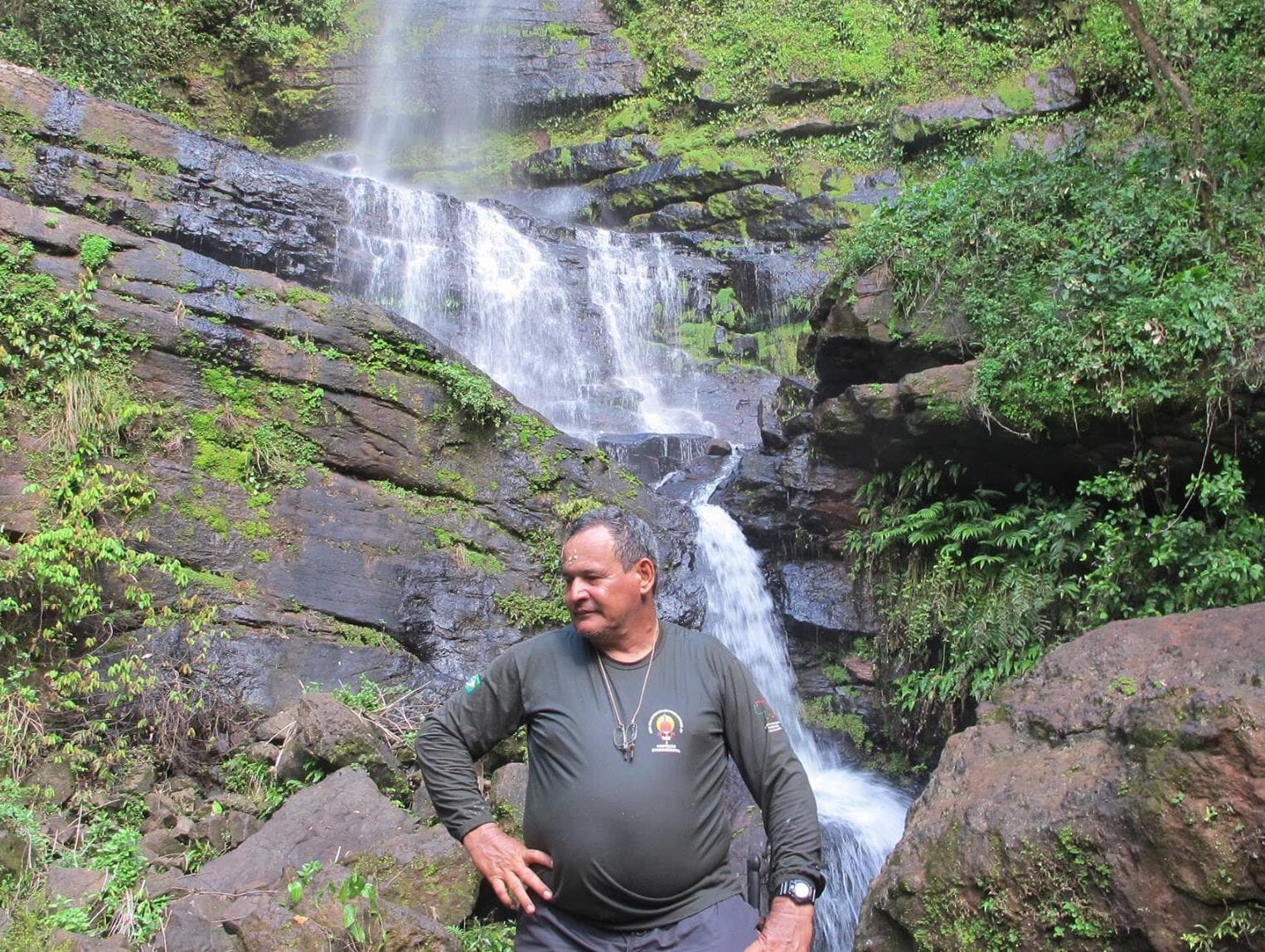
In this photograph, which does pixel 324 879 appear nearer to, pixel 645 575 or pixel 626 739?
pixel 626 739

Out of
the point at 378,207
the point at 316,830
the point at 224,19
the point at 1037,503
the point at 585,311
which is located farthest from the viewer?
the point at 224,19

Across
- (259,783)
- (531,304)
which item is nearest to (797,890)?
(259,783)

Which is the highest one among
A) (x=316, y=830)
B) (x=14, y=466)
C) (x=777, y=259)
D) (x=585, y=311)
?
(x=777, y=259)

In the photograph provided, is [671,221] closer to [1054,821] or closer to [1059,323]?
[1059,323]

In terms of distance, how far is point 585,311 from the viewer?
14602 mm

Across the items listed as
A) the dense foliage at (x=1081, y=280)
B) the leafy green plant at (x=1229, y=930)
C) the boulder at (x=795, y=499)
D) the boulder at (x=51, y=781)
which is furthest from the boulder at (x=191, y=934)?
the boulder at (x=795, y=499)

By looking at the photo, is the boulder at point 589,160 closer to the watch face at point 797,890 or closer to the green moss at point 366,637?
the green moss at point 366,637

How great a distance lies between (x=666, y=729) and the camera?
2721 mm

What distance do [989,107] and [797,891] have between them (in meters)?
17.0

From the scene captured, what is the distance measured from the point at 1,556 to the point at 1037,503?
7.75m

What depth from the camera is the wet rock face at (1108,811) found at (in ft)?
10.9

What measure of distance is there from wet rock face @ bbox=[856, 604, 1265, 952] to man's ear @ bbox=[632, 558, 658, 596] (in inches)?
78.5

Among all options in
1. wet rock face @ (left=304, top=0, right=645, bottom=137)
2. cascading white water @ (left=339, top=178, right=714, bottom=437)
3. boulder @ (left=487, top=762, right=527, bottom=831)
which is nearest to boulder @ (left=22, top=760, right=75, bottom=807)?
boulder @ (left=487, top=762, right=527, bottom=831)

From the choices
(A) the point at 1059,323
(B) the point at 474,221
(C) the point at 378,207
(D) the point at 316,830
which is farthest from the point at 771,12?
(D) the point at 316,830
